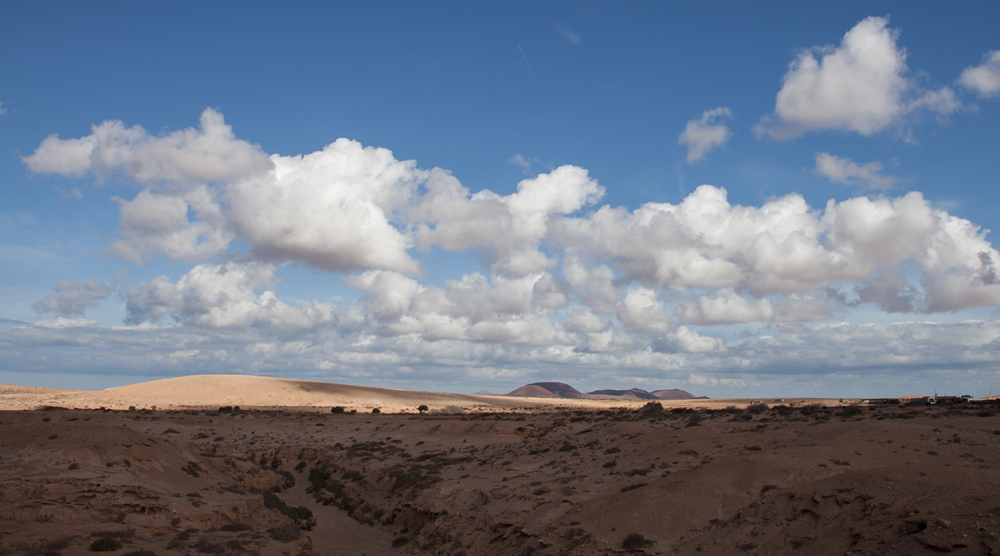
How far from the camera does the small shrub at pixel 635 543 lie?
1686 cm

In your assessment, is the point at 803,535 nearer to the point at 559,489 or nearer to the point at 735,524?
the point at 735,524

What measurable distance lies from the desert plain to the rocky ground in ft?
0.23

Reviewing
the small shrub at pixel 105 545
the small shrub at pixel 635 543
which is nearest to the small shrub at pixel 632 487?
the small shrub at pixel 635 543

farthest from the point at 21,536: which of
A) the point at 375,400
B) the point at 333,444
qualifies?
the point at 375,400

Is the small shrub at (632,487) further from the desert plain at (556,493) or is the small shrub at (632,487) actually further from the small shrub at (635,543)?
the small shrub at (635,543)

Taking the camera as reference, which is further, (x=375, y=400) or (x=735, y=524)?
(x=375, y=400)

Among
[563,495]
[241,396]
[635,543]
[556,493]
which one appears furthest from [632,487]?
[241,396]

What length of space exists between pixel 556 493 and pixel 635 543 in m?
6.07

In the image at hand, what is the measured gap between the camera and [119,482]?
20.2 m

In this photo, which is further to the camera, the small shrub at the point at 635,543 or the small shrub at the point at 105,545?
the small shrub at the point at 635,543

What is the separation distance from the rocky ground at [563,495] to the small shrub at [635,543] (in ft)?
0.14

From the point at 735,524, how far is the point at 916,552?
525cm

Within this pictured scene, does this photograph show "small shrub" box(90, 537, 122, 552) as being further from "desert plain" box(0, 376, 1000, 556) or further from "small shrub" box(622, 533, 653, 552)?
"small shrub" box(622, 533, 653, 552)

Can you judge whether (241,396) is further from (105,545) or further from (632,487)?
(632,487)
